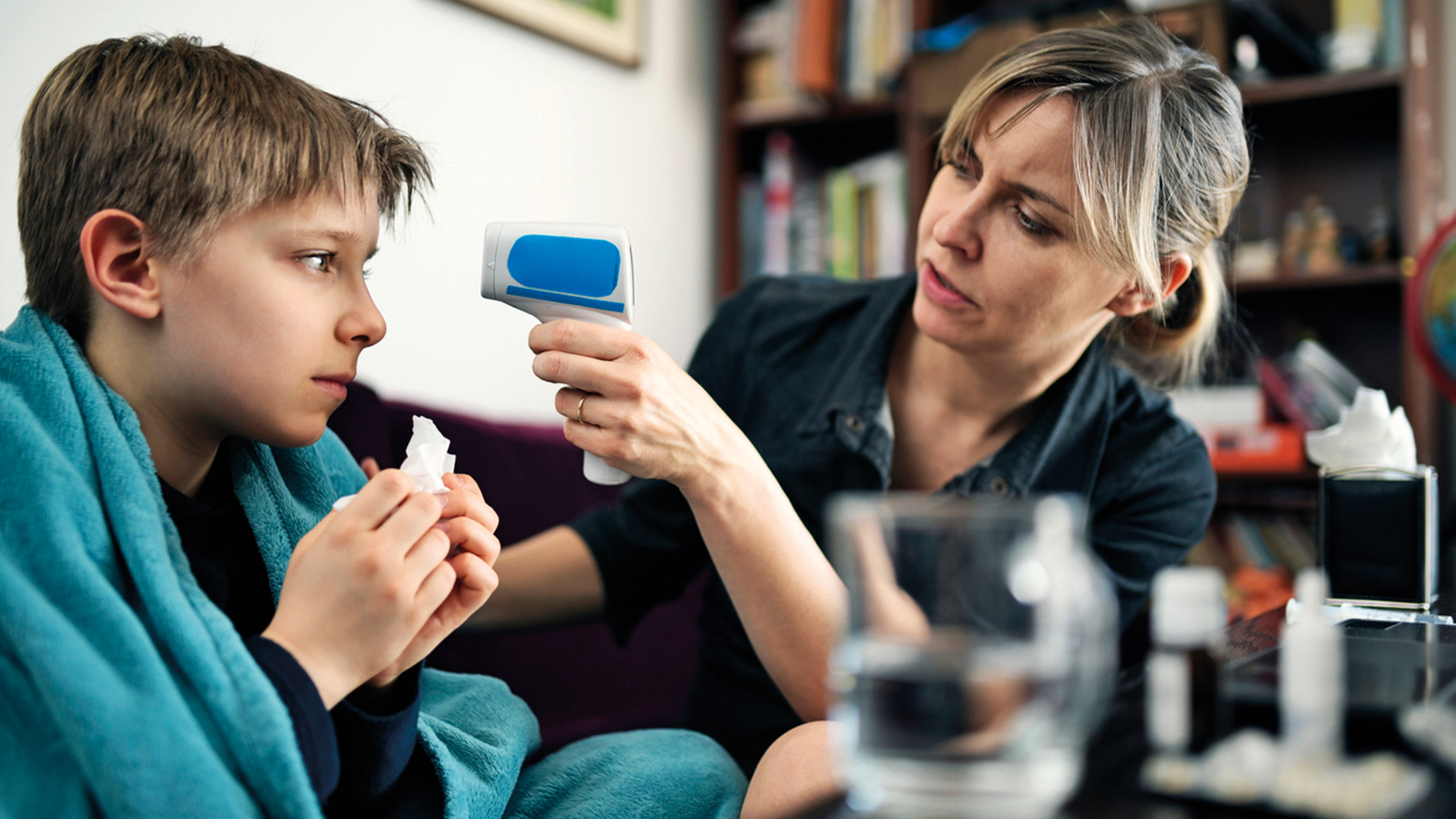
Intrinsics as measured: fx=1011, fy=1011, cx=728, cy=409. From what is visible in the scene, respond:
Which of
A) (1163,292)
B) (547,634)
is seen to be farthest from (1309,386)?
(547,634)

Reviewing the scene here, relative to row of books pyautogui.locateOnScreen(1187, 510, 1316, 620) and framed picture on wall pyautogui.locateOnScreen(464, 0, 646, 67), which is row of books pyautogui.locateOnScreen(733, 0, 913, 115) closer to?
framed picture on wall pyautogui.locateOnScreen(464, 0, 646, 67)

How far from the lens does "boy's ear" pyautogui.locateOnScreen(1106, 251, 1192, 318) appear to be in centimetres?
108

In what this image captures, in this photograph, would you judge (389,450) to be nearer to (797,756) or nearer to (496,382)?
(496,382)

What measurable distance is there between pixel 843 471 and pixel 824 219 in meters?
1.32

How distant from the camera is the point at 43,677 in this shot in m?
0.54

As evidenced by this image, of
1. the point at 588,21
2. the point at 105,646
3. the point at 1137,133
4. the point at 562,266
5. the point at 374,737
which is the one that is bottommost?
the point at 374,737

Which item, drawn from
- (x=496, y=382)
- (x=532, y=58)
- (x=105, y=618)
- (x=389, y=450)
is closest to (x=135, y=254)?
(x=105, y=618)

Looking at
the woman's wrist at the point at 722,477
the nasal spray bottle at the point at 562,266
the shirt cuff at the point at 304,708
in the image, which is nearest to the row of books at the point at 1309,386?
the woman's wrist at the point at 722,477

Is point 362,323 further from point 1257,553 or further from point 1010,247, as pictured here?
point 1257,553

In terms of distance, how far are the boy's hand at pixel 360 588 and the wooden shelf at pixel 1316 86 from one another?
1.77 m

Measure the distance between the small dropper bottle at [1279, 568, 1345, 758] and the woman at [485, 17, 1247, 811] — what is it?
0.42 meters

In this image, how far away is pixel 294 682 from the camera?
59cm

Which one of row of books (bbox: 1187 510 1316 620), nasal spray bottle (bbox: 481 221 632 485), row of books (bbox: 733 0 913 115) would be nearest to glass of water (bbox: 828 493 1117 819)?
nasal spray bottle (bbox: 481 221 632 485)

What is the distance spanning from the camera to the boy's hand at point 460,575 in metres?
0.71
